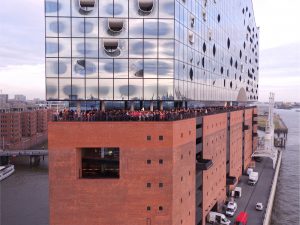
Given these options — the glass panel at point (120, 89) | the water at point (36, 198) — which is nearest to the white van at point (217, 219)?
the water at point (36, 198)

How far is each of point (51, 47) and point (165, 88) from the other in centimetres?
1085

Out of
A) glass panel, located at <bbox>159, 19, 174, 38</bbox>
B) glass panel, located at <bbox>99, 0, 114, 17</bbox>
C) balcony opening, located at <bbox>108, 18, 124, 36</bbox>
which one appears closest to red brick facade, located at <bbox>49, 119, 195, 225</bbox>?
balcony opening, located at <bbox>108, 18, 124, 36</bbox>

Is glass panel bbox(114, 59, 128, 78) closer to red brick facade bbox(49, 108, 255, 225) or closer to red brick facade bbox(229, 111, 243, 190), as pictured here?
red brick facade bbox(49, 108, 255, 225)

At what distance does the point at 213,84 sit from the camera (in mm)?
48281

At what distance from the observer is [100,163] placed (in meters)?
29.4

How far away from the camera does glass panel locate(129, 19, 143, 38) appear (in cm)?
3025

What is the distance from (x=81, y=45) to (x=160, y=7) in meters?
7.95

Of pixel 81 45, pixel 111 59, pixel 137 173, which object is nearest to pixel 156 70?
pixel 111 59

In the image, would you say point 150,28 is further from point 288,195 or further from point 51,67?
point 288,195

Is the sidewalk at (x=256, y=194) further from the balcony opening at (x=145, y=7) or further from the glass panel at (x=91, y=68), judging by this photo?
the balcony opening at (x=145, y=7)

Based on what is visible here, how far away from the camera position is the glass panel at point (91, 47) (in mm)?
29734

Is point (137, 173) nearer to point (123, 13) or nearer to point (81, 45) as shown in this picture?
point (81, 45)

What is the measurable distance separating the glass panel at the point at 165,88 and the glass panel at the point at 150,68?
93 cm

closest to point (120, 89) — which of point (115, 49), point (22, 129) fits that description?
point (115, 49)
